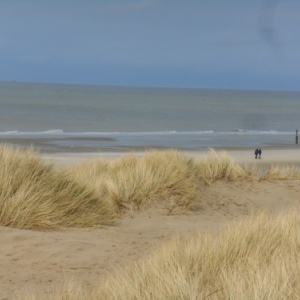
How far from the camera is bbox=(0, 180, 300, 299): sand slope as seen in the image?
6336mm

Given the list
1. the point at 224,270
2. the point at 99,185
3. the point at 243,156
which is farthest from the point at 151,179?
the point at 243,156

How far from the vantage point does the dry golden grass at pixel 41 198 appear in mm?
8516

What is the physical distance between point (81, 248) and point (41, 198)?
163cm

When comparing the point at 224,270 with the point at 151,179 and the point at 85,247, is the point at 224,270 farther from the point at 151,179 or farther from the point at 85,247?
the point at 151,179

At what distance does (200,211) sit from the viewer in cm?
1153

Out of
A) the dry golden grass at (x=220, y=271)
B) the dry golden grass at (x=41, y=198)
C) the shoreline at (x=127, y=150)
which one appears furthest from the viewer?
the shoreline at (x=127, y=150)

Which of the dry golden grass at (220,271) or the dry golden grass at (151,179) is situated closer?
the dry golden grass at (220,271)

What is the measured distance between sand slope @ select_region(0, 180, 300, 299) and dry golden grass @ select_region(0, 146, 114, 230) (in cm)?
28

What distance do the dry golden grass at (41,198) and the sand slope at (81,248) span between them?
0.91 ft

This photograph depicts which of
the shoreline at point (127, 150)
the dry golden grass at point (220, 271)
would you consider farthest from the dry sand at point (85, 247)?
the shoreline at point (127, 150)

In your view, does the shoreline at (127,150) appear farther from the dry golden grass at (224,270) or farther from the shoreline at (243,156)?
the dry golden grass at (224,270)

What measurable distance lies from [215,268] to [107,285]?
0.87 m

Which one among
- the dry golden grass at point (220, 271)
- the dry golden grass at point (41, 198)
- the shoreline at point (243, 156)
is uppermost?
the shoreline at point (243, 156)

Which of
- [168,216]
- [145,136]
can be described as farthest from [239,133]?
[168,216]
